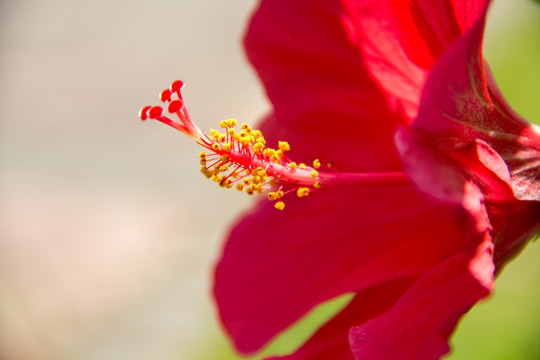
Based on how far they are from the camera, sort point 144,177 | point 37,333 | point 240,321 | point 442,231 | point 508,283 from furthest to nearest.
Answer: point 144,177
point 37,333
point 508,283
point 240,321
point 442,231

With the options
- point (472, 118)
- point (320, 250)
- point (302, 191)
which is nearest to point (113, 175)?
point (320, 250)

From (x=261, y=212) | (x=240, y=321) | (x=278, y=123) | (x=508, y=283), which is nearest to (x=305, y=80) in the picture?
(x=278, y=123)

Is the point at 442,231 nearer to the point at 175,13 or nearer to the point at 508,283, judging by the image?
the point at 508,283

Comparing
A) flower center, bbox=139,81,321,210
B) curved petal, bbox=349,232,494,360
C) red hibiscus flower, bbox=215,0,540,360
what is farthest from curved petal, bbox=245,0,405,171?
curved petal, bbox=349,232,494,360

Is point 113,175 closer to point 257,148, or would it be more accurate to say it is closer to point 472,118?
point 257,148

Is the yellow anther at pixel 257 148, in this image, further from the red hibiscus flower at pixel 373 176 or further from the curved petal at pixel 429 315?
the curved petal at pixel 429 315

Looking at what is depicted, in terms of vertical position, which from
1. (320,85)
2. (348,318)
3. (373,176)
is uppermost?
(320,85)
